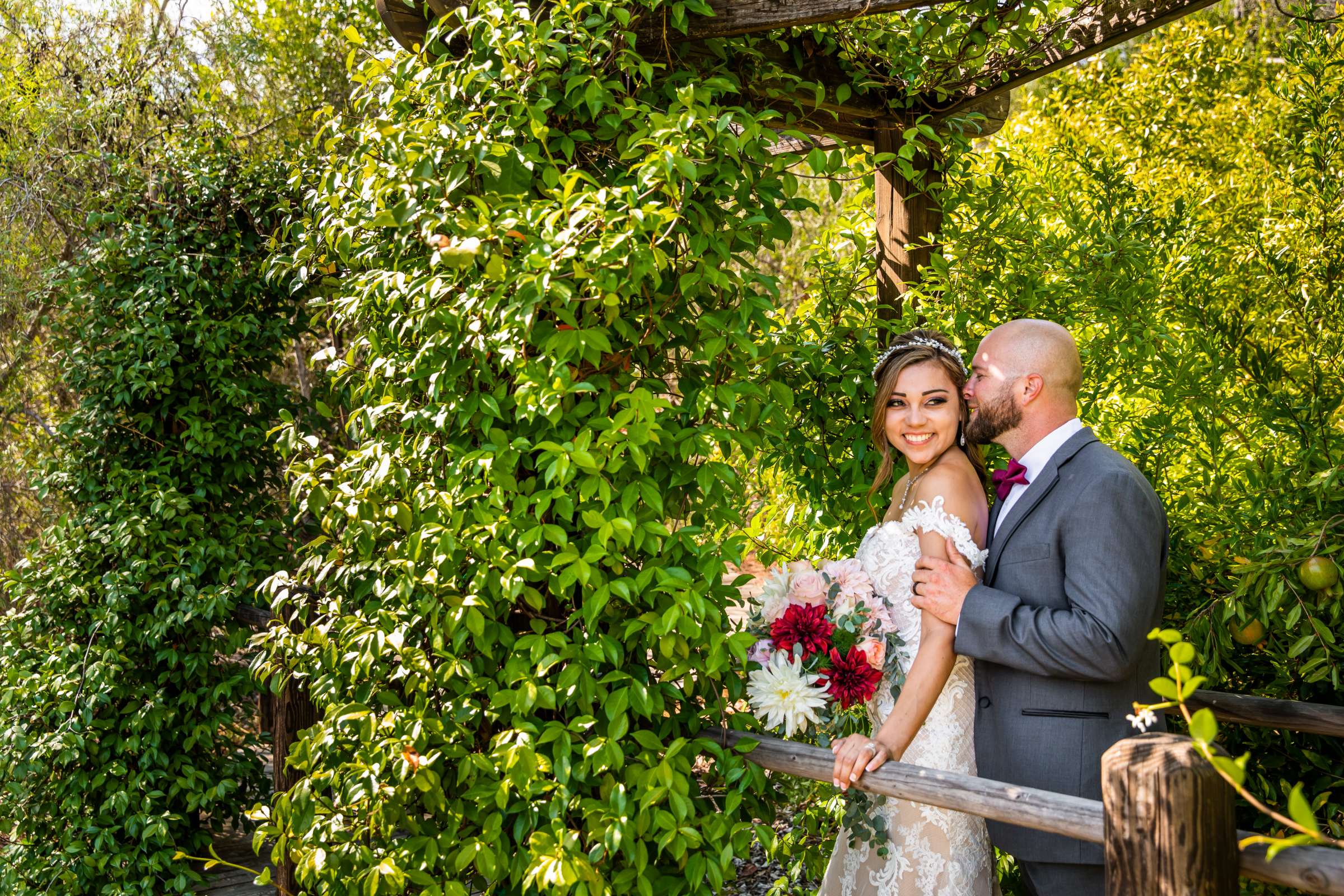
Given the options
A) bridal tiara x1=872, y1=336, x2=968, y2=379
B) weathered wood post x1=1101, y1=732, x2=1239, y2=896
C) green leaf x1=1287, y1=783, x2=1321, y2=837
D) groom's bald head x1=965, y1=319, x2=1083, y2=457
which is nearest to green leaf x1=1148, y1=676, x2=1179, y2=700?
green leaf x1=1287, y1=783, x2=1321, y2=837

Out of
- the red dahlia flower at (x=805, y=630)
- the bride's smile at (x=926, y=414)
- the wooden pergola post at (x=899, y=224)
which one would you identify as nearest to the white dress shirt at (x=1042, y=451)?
the bride's smile at (x=926, y=414)

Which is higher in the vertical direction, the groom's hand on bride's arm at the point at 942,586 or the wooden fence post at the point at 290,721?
the groom's hand on bride's arm at the point at 942,586

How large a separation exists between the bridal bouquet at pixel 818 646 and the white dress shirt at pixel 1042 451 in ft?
1.24

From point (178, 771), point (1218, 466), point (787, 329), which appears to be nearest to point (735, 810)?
point (787, 329)

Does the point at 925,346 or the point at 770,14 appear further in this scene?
the point at 925,346

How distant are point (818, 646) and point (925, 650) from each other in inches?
9.8

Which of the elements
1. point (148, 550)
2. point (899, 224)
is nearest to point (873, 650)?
point (899, 224)

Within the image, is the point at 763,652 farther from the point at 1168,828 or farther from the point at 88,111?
the point at 88,111

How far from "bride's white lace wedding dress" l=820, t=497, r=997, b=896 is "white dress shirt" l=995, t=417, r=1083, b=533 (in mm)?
162

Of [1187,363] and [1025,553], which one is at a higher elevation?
[1187,363]

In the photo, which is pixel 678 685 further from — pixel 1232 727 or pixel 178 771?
pixel 178 771

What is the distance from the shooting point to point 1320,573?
7.50 feet

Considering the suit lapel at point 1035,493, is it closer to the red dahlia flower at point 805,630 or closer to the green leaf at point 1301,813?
the red dahlia flower at point 805,630

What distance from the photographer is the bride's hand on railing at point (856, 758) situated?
2186 millimetres
